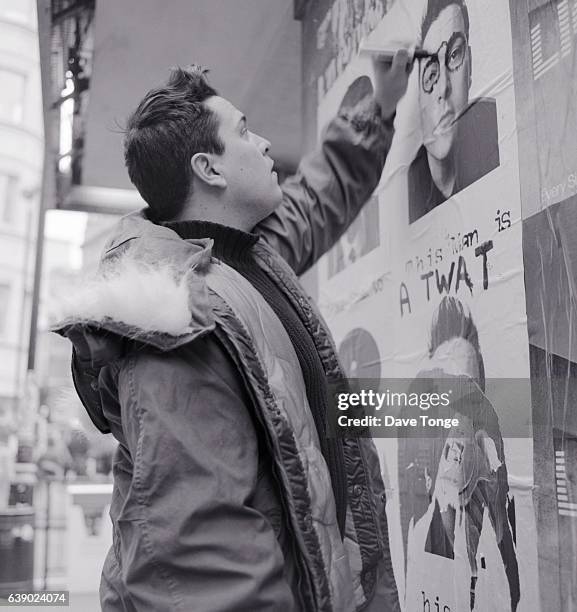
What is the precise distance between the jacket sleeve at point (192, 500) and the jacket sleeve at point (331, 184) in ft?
2.00

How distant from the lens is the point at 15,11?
2.35 m

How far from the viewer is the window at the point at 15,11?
229cm

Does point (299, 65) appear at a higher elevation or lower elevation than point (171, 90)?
higher

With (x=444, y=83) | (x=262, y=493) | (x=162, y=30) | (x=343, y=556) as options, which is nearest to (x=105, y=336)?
(x=262, y=493)

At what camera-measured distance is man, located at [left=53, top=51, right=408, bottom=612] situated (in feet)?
2.98

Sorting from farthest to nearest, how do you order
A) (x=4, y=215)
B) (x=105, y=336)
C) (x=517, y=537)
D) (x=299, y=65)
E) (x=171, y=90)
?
(x=4, y=215) < (x=299, y=65) < (x=171, y=90) < (x=517, y=537) < (x=105, y=336)

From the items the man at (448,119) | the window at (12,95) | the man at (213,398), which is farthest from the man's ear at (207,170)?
the window at (12,95)

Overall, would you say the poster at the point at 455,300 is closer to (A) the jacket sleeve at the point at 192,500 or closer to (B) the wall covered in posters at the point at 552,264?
(B) the wall covered in posters at the point at 552,264

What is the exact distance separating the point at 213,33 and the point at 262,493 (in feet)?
4.44

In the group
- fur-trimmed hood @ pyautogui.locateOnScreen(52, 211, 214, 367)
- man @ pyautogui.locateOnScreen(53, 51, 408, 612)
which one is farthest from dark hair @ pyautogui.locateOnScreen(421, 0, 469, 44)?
fur-trimmed hood @ pyautogui.locateOnScreen(52, 211, 214, 367)

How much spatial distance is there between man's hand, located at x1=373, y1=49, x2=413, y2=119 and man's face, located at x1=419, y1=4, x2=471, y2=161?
37 millimetres

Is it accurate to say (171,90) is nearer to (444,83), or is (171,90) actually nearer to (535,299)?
(444,83)

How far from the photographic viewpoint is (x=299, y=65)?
2.20m

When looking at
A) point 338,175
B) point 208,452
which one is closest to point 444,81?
point 338,175
